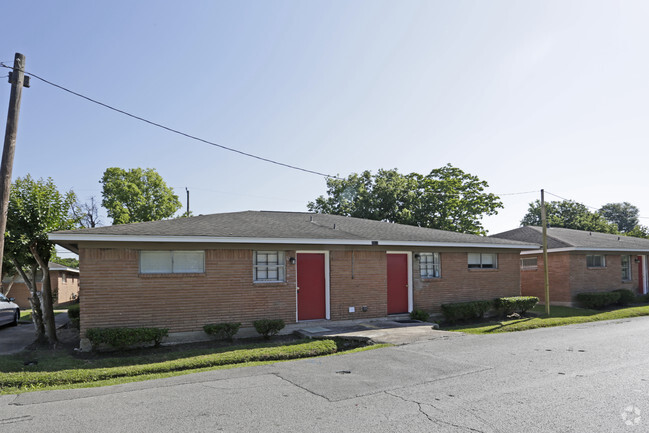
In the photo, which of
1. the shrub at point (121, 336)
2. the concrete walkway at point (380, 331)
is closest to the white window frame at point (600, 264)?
the concrete walkway at point (380, 331)

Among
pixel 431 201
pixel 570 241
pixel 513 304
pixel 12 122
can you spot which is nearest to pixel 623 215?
pixel 431 201

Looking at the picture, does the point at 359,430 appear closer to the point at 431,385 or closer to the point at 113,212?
the point at 431,385

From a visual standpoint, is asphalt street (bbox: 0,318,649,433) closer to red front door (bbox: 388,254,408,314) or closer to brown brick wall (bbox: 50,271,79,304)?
red front door (bbox: 388,254,408,314)

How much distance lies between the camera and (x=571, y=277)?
21719mm

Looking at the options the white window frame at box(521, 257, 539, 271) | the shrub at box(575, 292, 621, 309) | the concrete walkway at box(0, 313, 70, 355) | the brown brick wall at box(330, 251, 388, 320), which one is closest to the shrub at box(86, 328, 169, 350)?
the concrete walkway at box(0, 313, 70, 355)

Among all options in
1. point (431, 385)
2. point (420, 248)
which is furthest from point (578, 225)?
point (431, 385)

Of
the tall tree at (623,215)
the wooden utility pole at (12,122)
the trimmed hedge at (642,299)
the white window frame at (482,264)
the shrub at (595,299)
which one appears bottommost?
the trimmed hedge at (642,299)

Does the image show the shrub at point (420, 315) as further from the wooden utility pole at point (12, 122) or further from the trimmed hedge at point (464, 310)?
the wooden utility pole at point (12, 122)

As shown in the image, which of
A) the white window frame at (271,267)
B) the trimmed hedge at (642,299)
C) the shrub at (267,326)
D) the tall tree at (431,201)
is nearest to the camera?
the shrub at (267,326)

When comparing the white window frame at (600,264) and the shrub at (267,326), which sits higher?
the white window frame at (600,264)

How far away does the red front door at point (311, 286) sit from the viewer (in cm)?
1386

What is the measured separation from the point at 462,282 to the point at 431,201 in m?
21.3

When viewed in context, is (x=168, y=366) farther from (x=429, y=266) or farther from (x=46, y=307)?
(x=429, y=266)

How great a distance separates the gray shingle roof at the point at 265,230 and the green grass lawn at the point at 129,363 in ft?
9.33
